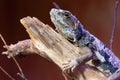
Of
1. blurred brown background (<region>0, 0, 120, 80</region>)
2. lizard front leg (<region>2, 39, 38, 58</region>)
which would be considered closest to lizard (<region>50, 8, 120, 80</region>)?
lizard front leg (<region>2, 39, 38, 58</region>)

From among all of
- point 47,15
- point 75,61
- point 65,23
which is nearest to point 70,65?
point 75,61

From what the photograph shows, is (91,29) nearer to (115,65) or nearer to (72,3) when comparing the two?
(72,3)

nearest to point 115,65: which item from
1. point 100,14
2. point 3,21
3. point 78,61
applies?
point 78,61

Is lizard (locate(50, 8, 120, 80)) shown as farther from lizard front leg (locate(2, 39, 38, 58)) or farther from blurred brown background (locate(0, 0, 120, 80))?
blurred brown background (locate(0, 0, 120, 80))

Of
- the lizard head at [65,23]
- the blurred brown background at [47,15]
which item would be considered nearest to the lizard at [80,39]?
the lizard head at [65,23]

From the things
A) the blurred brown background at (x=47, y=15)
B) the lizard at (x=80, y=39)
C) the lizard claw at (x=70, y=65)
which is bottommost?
the lizard claw at (x=70, y=65)

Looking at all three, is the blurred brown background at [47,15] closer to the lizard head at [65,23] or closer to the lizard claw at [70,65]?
the lizard head at [65,23]
